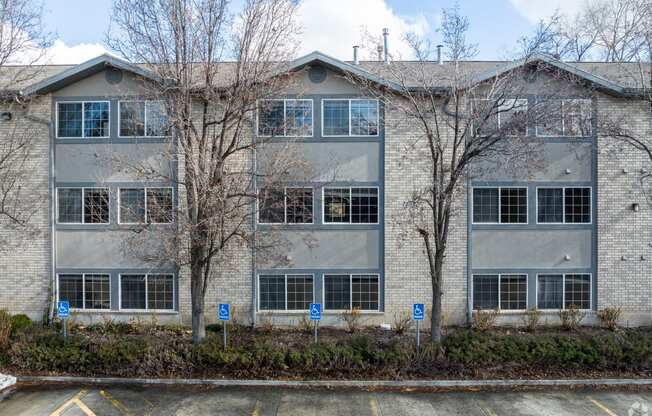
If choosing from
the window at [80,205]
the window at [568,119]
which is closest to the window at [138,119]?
the window at [80,205]

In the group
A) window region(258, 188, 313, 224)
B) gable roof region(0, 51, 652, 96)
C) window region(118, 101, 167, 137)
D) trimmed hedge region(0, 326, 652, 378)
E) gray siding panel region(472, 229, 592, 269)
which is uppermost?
gable roof region(0, 51, 652, 96)

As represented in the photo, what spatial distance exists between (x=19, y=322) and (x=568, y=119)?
1943cm

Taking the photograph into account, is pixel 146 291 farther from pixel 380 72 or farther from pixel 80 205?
pixel 380 72

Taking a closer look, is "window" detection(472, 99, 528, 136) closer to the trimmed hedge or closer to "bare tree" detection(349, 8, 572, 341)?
"bare tree" detection(349, 8, 572, 341)

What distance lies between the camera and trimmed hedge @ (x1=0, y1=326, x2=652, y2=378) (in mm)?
11297

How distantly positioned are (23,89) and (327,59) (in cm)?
1063

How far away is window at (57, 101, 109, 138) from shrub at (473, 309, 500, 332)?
48.5 ft

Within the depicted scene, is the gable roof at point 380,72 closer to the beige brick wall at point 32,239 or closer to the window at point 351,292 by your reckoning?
the beige brick wall at point 32,239

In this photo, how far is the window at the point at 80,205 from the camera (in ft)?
50.7

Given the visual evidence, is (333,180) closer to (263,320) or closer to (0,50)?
(263,320)

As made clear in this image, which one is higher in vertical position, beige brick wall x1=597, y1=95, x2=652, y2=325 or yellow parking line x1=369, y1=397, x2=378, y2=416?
beige brick wall x1=597, y1=95, x2=652, y2=325

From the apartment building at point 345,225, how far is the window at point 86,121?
0.04 m

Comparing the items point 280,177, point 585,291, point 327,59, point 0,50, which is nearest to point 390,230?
point 280,177

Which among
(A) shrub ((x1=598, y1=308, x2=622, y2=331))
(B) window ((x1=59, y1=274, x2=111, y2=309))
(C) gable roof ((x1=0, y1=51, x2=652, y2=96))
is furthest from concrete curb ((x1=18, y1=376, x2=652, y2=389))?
(C) gable roof ((x1=0, y1=51, x2=652, y2=96))
